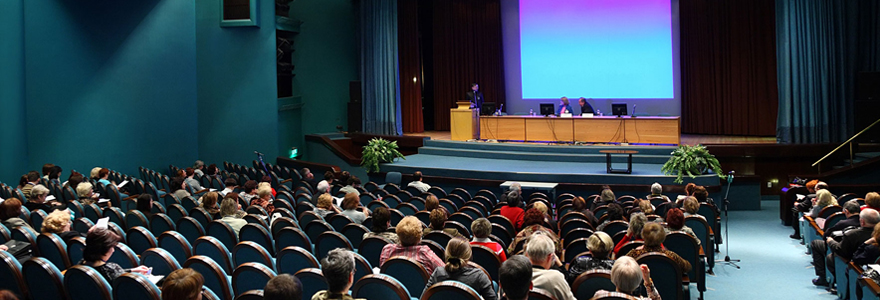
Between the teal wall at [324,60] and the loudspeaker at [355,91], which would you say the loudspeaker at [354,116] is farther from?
the teal wall at [324,60]

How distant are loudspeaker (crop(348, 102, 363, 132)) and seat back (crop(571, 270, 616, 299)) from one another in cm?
1356

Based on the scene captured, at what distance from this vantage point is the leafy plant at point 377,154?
44.6ft

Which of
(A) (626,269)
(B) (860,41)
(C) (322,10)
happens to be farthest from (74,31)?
(B) (860,41)

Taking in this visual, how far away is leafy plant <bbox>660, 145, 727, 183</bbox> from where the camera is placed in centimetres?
1129

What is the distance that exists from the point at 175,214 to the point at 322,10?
1125 centimetres

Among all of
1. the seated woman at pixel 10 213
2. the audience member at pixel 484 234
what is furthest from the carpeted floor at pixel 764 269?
the seated woman at pixel 10 213

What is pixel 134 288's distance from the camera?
3.69 meters

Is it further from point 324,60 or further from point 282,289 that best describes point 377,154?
point 282,289

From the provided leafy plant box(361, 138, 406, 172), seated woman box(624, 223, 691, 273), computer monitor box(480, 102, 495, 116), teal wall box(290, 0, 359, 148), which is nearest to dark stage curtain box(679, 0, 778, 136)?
computer monitor box(480, 102, 495, 116)

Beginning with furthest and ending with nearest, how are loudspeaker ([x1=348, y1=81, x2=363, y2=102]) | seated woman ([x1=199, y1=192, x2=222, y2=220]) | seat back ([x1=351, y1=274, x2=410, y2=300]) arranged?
loudspeaker ([x1=348, y1=81, x2=363, y2=102]) < seated woman ([x1=199, y1=192, x2=222, y2=220]) < seat back ([x1=351, y1=274, x2=410, y2=300])

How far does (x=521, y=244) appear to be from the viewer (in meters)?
5.43

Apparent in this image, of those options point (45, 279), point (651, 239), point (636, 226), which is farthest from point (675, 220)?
point (45, 279)

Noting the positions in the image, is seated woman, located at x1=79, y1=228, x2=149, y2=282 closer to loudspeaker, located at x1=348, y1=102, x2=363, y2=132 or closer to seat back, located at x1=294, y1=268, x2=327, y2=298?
seat back, located at x1=294, y1=268, x2=327, y2=298

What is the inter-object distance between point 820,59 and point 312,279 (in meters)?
12.1
